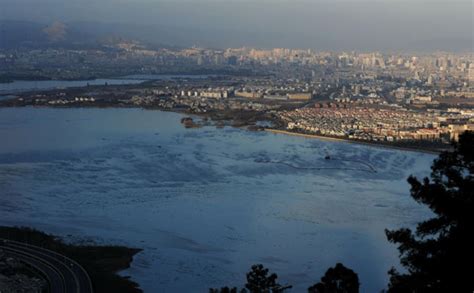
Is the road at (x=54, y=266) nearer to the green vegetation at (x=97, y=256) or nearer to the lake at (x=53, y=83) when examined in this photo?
the green vegetation at (x=97, y=256)

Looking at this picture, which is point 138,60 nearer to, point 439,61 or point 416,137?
point 439,61

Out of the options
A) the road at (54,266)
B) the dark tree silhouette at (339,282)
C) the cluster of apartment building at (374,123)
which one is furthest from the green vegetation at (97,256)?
the cluster of apartment building at (374,123)

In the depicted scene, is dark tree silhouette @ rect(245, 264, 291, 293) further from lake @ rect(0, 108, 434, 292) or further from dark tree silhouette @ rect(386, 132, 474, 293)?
dark tree silhouette @ rect(386, 132, 474, 293)

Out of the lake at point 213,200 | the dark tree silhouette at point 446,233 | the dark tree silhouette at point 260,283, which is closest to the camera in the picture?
the dark tree silhouette at point 446,233

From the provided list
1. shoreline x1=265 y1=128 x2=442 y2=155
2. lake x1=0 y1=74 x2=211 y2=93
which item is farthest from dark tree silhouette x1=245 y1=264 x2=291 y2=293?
lake x1=0 y1=74 x2=211 y2=93

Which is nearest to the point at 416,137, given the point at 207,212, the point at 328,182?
the point at 328,182

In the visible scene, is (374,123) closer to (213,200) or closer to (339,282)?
(213,200)

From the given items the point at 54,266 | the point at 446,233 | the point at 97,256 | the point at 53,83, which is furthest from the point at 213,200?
the point at 53,83
